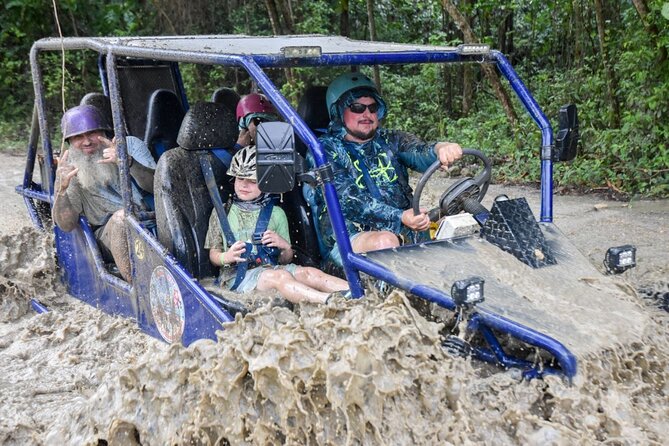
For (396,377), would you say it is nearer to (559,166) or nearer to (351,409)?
(351,409)

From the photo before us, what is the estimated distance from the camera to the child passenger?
4.06m

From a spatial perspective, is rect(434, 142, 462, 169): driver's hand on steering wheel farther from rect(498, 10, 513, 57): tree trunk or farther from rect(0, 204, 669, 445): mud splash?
rect(498, 10, 513, 57): tree trunk

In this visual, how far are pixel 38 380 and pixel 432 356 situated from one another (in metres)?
2.56

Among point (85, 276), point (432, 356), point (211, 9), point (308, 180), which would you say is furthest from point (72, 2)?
point (432, 356)

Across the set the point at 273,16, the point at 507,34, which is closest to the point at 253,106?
the point at 273,16

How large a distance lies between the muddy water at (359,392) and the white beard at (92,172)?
6.64 feet

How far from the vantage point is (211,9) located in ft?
46.6

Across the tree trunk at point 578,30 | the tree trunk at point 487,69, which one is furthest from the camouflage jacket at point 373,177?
the tree trunk at point 578,30

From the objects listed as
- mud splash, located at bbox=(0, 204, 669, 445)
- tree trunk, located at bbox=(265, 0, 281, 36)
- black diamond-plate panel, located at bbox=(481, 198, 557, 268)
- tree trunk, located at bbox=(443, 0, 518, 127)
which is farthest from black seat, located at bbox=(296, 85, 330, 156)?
tree trunk, located at bbox=(265, 0, 281, 36)

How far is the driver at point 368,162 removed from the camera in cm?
423

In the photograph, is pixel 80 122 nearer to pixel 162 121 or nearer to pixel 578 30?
pixel 162 121

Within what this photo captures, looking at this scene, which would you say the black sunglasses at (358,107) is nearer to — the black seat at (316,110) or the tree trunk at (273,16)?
the black seat at (316,110)

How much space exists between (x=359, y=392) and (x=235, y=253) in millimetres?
1621

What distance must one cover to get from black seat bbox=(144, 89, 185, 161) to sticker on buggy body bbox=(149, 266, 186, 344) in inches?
47.3
